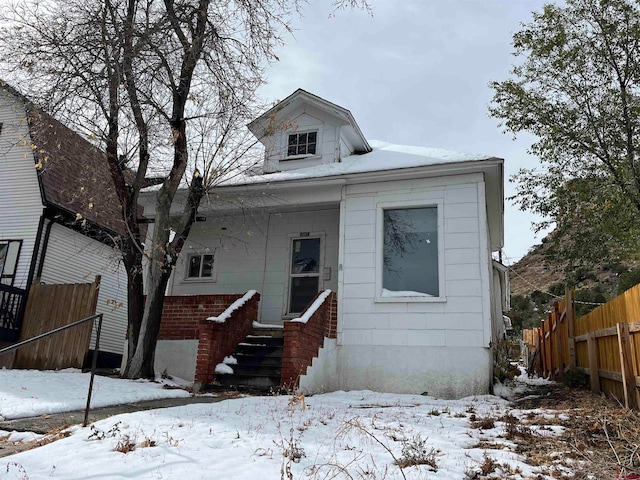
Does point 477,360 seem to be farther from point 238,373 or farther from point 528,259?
point 528,259

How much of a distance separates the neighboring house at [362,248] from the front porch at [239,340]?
0.21 m

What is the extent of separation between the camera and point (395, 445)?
456 cm

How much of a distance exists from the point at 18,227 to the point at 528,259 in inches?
2133

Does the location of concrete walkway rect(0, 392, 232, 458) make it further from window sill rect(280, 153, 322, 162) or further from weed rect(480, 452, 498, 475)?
window sill rect(280, 153, 322, 162)

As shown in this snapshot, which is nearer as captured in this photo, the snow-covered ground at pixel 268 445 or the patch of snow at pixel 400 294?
the snow-covered ground at pixel 268 445

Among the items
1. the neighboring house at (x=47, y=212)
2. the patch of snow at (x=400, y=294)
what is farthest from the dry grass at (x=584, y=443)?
the neighboring house at (x=47, y=212)

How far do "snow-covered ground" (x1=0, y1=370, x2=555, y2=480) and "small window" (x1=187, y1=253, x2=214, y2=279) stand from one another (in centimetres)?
660

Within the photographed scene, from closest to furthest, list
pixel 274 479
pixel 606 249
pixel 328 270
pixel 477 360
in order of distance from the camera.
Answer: pixel 274 479, pixel 477 360, pixel 328 270, pixel 606 249

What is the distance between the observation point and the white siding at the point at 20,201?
48.4 ft

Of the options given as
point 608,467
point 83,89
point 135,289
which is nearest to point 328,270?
point 135,289

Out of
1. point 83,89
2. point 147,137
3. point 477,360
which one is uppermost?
point 83,89

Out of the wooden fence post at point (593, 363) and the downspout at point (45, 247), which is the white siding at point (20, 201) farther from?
the wooden fence post at point (593, 363)

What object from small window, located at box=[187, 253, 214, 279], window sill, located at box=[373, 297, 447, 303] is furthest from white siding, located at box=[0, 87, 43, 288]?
window sill, located at box=[373, 297, 447, 303]

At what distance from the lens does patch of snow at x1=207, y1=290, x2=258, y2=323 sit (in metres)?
9.79
